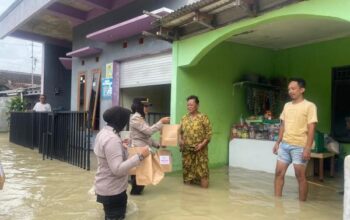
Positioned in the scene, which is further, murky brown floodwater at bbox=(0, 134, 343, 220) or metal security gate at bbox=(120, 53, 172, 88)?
metal security gate at bbox=(120, 53, 172, 88)

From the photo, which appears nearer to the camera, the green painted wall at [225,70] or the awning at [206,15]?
the awning at [206,15]

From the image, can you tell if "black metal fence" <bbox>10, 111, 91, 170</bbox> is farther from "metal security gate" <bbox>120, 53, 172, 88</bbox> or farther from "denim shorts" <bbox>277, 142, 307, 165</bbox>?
"denim shorts" <bbox>277, 142, 307, 165</bbox>

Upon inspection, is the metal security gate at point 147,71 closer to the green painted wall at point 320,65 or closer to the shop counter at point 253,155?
the shop counter at point 253,155

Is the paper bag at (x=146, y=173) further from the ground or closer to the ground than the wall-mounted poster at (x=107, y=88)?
closer to the ground

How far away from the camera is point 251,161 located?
787cm

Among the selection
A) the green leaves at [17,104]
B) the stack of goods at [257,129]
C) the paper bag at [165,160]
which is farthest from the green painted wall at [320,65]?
the green leaves at [17,104]

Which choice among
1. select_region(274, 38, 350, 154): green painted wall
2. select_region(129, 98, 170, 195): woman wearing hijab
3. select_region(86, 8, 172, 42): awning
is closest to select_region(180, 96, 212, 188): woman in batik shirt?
select_region(129, 98, 170, 195): woman wearing hijab

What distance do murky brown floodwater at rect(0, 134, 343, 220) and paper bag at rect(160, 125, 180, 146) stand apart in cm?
77

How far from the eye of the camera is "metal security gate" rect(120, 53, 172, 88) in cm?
816

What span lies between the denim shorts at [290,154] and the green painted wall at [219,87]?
8.46 ft

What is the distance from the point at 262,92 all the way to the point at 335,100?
1561 millimetres

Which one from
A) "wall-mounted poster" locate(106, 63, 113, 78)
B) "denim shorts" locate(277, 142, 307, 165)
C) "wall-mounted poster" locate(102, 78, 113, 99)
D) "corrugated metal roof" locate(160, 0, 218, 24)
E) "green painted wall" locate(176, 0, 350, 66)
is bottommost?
"denim shorts" locate(277, 142, 307, 165)

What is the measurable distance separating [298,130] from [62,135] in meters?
5.80

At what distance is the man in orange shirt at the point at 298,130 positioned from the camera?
4875 mm
